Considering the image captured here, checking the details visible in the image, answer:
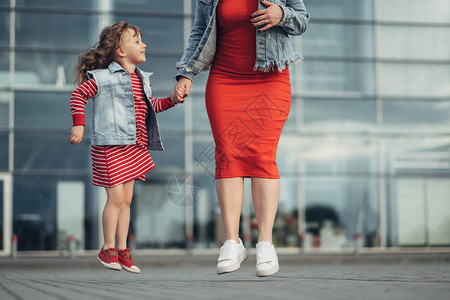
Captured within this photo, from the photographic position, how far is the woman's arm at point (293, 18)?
4207 millimetres

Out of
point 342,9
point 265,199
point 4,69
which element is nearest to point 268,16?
point 265,199

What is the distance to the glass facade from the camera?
17953mm

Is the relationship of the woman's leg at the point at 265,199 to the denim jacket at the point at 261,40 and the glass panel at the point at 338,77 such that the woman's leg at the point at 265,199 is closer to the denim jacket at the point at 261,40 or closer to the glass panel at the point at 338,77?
the denim jacket at the point at 261,40

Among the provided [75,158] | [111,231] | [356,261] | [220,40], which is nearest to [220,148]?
[220,40]

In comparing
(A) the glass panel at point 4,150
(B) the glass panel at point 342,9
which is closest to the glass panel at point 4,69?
(A) the glass panel at point 4,150

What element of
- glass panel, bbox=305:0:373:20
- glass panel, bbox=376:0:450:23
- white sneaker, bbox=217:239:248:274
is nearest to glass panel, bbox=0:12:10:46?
glass panel, bbox=305:0:373:20

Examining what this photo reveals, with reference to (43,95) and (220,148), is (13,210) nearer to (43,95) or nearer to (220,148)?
(43,95)

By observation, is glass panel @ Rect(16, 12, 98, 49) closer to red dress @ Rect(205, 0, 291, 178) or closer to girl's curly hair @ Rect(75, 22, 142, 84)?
girl's curly hair @ Rect(75, 22, 142, 84)

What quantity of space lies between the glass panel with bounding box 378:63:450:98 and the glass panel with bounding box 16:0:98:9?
7509 millimetres

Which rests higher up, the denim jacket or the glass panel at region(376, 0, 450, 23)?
the glass panel at region(376, 0, 450, 23)

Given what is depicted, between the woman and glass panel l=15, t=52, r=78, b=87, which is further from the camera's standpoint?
glass panel l=15, t=52, r=78, b=87

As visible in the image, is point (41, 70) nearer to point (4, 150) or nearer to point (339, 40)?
point (4, 150)

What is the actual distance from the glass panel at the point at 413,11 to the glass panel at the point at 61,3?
735 centimetres

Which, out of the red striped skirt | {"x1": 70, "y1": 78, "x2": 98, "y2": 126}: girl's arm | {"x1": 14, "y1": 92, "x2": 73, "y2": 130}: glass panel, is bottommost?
the red striped skirt
